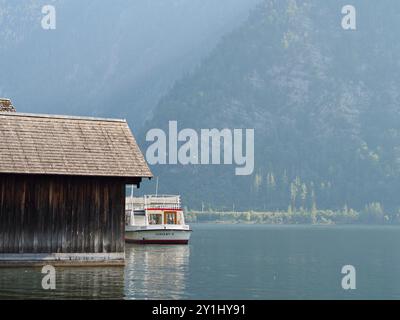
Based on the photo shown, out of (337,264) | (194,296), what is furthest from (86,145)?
(337,264)

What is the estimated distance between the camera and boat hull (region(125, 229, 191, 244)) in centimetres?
8506

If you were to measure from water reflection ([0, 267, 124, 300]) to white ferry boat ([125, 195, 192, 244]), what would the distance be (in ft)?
133

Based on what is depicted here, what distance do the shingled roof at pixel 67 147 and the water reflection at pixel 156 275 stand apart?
564 cm

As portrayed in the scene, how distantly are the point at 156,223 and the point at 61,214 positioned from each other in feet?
154

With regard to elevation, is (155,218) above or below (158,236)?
above

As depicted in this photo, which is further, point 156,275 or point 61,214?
point 156,275

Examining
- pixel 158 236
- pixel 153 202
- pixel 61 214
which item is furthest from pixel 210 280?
pixel 153 202

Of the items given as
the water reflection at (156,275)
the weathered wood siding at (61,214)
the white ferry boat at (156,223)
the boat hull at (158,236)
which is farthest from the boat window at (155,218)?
the weathered wood siding at (61,214)

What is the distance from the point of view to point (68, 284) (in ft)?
121

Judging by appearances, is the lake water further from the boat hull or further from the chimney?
the boat hull

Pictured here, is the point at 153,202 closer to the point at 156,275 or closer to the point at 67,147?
the point at 156,275

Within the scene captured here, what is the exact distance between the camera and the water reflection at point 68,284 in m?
33.3

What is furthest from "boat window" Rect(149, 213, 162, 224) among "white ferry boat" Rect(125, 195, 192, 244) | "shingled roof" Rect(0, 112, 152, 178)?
"shingled roof" Rect(0, 112, 152, 178)
